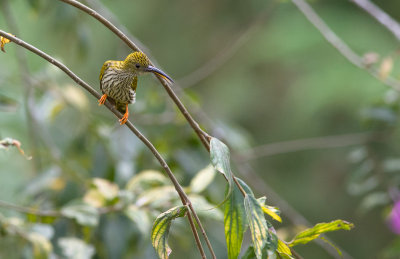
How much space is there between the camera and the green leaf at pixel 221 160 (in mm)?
1287

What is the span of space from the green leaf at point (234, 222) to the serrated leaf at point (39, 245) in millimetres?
1263

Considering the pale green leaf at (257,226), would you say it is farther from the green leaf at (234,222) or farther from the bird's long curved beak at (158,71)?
the bird's long curved beak at (158,71)

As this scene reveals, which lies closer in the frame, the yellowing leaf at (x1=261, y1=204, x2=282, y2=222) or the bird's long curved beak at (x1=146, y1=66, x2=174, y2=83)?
the yellowing leaf at (x1=261, y1=204, x2=282, y2=222)

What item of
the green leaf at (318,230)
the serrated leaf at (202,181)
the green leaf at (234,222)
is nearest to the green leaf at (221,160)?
the green leaf at (234,222)

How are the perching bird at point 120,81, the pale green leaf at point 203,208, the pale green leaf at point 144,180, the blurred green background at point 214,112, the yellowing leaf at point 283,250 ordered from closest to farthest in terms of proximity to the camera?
A: the yellowing leaf at point 283,250, the perching bird at point 120,81, the pale green leaf at point 203,208, the pale green leaf at point 144,180, the blurred green background at point 214,112

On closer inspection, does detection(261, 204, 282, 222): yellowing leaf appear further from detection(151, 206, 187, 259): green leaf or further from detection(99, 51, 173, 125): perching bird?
detection(99, 51, 173, 125): perching bird

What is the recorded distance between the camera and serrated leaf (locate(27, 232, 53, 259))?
92.9 inches

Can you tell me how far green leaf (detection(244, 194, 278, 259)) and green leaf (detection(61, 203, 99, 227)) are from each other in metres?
1.20

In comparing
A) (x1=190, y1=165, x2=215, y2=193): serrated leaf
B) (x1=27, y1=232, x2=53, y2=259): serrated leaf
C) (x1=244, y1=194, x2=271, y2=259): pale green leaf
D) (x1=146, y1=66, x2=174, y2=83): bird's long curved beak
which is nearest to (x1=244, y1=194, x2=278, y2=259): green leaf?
(x1=244, y1=194, x2=271, y2=259): pale green leaf

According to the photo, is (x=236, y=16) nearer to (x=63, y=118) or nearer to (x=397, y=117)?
(x=63, y=118)

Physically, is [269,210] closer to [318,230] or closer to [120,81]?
[318,230]

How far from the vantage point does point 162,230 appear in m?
1.40

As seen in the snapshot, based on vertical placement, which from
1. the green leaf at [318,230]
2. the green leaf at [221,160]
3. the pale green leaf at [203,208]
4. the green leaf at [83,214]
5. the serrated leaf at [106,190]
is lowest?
the green leaf at [318,230]

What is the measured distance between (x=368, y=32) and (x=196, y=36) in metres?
2.45
